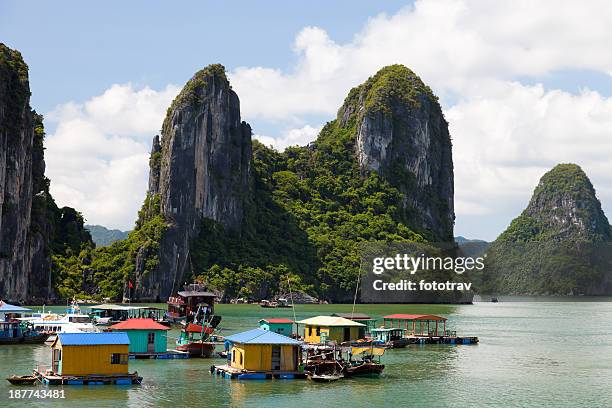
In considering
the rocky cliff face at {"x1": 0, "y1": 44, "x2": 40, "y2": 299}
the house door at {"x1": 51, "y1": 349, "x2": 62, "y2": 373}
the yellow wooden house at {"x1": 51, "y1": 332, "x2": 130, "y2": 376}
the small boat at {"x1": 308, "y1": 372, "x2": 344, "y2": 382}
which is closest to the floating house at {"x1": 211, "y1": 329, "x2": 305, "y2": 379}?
the small boat at {"x1": 308, "y1": 372, "x2": 344, "y2": 382}

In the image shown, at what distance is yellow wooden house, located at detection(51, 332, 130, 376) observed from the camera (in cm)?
4422

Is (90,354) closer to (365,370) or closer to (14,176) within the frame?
(365,370)

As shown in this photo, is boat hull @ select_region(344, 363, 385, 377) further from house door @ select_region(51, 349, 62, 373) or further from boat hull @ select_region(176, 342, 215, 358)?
house door @ select_region(51, 349, 62, 373)

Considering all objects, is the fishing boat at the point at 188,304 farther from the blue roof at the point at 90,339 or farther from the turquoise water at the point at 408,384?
the blue roof at the point at 90,339

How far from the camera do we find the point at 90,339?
44.7 meters

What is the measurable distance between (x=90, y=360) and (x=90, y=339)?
41.3 inches

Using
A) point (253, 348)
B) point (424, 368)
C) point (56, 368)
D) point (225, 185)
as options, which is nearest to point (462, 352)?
point (424, 368)

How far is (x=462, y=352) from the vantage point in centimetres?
7006

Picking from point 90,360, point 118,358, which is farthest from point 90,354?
point 118,358

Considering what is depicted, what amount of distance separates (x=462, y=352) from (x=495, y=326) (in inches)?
1603

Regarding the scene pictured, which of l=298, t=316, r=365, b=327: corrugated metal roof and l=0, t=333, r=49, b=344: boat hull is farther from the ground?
l=298, t=316, r=365, b=327: corrugated metal roof

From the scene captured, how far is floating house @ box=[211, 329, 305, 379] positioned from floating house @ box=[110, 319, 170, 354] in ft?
31.9

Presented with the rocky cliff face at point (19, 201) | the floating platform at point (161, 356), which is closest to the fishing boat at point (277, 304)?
the rocky cliff face at point (19, 201)

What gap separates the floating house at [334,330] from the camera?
6500cm
